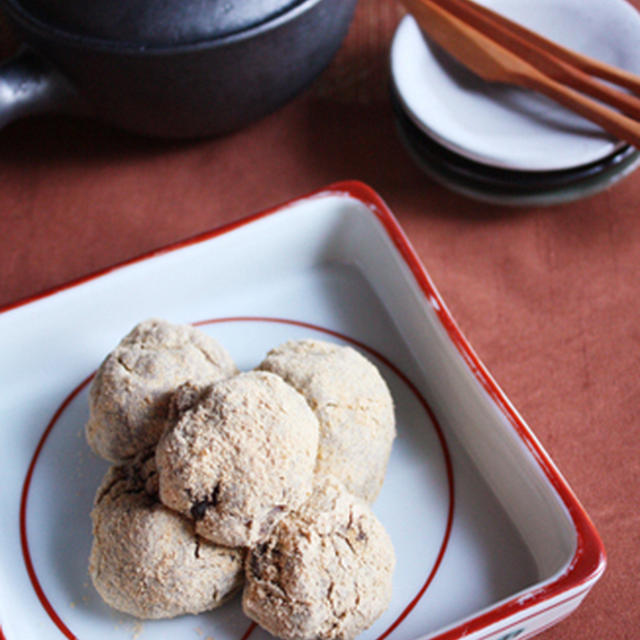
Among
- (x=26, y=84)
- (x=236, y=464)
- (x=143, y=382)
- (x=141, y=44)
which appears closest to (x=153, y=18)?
(x=141, y=44)

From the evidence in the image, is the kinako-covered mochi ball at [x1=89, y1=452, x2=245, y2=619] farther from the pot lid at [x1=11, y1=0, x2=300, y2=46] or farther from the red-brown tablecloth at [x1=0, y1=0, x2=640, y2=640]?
the pot lid at [x1=11, y1=0, x2=300, y2=46]

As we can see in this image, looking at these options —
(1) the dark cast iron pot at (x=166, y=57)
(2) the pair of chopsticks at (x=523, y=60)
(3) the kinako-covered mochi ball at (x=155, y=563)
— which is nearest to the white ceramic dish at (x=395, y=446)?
(3) the kinako-covered mochi ball at (x=155, y=563)

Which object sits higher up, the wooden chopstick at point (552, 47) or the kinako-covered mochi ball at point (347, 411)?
the wooden chopstick at point (552, 47)

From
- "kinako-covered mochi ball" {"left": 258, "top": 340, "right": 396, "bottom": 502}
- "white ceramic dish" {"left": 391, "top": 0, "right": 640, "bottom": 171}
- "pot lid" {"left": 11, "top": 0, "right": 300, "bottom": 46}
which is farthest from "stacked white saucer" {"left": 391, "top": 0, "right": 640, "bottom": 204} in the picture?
"kinako-covered mochi ball" {"left": 258, "top": 340, "right": 396, "bottom": 502}

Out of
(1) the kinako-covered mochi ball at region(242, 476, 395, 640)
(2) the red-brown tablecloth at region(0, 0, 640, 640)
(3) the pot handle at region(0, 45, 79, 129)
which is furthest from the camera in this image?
A: (3) the pot handle at region(0, 45, 79, 129)

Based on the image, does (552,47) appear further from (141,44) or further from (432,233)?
(141,44)

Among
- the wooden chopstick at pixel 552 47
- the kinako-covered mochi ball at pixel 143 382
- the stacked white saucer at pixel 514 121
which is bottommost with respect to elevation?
the kinako-covered mochi ball at pixel 143 382

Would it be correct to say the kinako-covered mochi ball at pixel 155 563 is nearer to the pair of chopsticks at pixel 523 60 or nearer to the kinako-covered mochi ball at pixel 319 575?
the kinako-covered mochi ball at pixel 319 575
